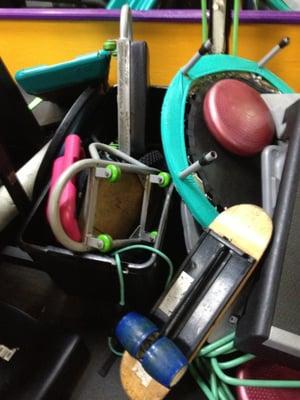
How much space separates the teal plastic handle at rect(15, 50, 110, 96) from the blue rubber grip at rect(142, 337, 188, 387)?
0.71 metres

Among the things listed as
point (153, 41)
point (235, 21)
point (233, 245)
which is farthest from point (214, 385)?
point (153, 41)

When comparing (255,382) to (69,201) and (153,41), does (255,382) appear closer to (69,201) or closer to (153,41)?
(69,201)

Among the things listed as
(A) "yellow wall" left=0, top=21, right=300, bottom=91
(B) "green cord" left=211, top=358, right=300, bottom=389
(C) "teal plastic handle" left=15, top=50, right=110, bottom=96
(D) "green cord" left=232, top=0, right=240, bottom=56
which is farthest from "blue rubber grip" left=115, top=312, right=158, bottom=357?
(A) "yellow wall" left=0, top=21, right=300, bottom=91

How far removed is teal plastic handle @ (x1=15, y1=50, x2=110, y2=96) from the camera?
884 millimetres

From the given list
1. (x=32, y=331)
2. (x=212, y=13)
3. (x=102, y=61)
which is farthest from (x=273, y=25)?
(x=32, y=331)

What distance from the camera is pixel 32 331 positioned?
0.89 metres

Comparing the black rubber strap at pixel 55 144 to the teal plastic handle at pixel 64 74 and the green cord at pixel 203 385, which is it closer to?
the teal plastic handle at pixel 64 74

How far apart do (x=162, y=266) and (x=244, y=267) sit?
296 mm

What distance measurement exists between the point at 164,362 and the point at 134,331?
0.28 feet

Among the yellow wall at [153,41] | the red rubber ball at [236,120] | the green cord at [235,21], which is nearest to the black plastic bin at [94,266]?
the red rubber ball at [236,120]

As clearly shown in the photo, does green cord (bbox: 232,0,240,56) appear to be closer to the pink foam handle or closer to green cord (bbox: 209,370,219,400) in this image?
the pink foam handle

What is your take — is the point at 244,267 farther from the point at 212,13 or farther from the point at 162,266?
the point at 212,13

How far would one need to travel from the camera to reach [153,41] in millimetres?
1226

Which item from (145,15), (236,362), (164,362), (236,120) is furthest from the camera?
(145,15)
